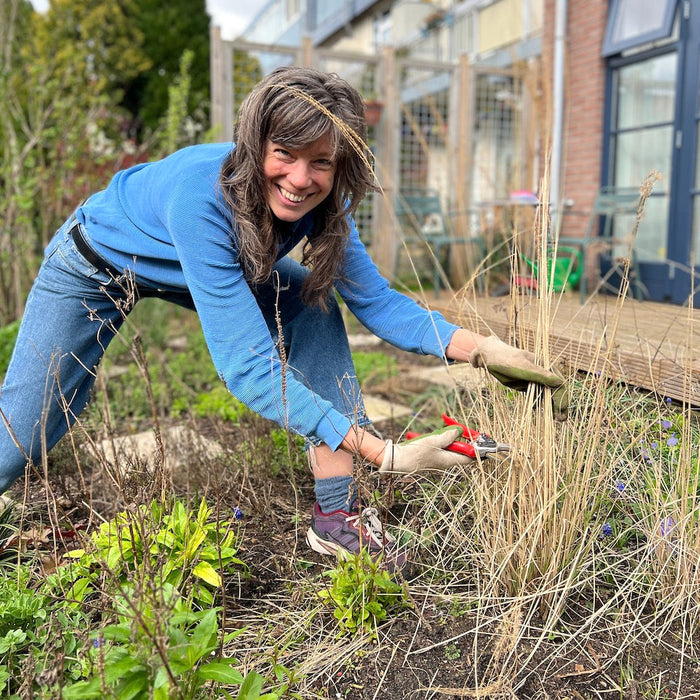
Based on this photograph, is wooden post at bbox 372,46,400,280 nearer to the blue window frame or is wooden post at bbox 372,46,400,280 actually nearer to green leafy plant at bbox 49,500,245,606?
the blue window frame

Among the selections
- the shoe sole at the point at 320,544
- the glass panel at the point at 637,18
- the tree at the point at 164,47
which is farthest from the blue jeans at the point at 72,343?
the tree at the point at 164,47

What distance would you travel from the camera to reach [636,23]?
226 inches

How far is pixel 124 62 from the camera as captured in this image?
1473cm

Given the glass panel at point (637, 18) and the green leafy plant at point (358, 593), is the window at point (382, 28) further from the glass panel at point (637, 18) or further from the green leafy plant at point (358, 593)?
the green leafy plant at point (358, 593)

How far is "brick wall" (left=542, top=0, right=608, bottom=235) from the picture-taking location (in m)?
6.16

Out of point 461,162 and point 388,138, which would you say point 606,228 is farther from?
point 388,138

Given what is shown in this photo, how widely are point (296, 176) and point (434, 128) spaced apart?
7000 millimetres

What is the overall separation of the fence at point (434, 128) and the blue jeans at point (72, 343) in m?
3.86

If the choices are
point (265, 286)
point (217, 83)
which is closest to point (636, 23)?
point (217, 83)

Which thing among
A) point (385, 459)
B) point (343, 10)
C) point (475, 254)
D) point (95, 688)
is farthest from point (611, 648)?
point (343, 10)

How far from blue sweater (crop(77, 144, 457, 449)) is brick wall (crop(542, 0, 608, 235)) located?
16.3ft

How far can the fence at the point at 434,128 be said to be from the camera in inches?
257

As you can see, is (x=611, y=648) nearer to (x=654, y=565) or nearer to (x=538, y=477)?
(x=654, y=565)

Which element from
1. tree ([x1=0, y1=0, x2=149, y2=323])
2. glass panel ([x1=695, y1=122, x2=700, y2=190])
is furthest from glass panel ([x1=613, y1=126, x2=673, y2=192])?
tree ([x1=0, y1=0, x2=149, y2=323])
